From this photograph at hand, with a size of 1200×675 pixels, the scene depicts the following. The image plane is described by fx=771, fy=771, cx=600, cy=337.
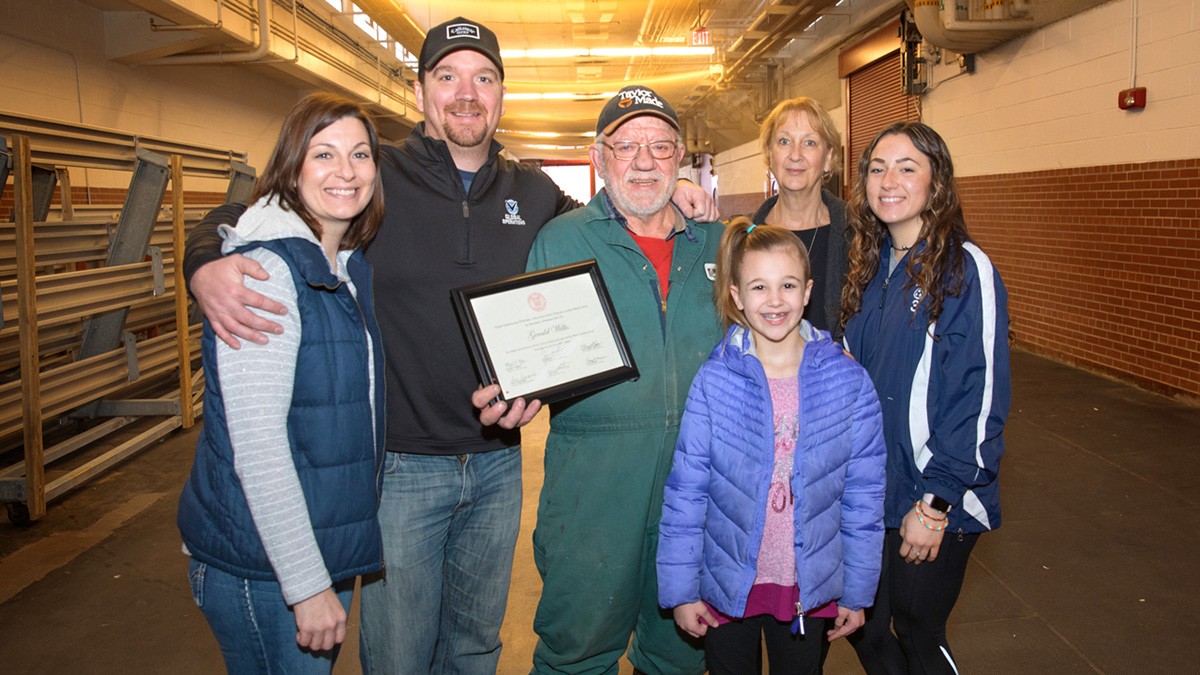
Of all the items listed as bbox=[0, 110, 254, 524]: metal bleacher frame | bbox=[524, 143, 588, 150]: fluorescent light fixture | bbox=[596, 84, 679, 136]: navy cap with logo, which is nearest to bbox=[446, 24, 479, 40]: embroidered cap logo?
bbox=[596, 84, 679, 136]: navy cap with logo

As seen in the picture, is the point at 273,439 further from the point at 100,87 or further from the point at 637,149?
the point at 100,87

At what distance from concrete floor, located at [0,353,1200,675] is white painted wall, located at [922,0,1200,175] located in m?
2.27

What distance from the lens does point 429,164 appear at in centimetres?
213

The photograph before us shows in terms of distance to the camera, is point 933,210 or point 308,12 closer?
point 933,210

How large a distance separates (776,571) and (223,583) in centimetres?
122

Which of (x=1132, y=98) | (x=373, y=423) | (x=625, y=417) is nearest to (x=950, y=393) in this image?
(x=625, y=417)

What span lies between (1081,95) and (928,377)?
19.9ft

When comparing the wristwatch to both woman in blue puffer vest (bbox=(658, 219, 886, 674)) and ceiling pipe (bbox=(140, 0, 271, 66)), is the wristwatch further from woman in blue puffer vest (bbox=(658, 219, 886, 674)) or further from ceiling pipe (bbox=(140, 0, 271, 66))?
ceiling pipe (bbox=(140, 0, 271, 66))

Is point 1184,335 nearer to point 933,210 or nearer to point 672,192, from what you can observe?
point 933,210

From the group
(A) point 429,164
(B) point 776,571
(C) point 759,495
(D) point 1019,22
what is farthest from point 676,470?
(D) point 1019,22

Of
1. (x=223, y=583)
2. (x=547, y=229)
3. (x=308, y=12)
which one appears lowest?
(x=223, y=583)

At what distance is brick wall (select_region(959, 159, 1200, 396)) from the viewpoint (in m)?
5.62

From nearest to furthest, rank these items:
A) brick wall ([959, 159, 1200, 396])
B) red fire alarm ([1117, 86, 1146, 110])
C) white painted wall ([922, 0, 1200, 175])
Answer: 1. white painted wall ([922, 0, 1200, 175])
2. brick wall ([959, 159, 1200, 396])
3. red fire alarm ([1117, 86, 1146, 110])

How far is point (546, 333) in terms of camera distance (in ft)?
6.11
